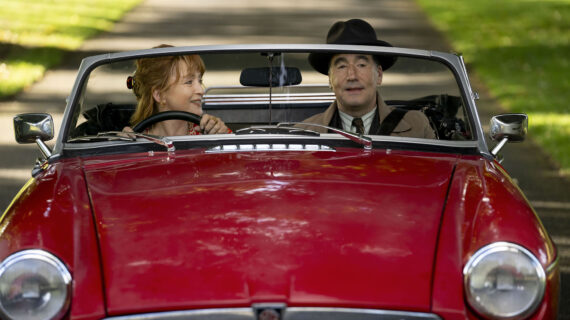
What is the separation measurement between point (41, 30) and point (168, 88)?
1680 cm

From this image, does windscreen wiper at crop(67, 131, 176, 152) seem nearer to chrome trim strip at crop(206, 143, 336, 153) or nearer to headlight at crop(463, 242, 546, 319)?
chrome trim strip at crop(206, 143, 336, 153)

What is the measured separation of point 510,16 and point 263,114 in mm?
20952

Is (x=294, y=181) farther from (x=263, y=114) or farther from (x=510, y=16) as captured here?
(x=510, y=16)

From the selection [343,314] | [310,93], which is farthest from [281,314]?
[310,93]

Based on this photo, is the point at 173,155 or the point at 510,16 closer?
the point at 173,155

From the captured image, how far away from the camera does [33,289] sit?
3287mm

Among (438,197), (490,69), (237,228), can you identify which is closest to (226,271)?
(237,228)

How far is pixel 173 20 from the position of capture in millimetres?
23344

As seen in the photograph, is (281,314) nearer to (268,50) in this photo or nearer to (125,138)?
(125,138)

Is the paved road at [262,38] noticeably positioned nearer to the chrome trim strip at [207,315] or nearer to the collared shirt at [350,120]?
the collared shirt at [350,120]

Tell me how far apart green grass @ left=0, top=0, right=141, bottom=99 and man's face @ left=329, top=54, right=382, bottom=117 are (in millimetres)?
9557

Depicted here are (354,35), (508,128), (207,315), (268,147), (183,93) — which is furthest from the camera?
(354,35)

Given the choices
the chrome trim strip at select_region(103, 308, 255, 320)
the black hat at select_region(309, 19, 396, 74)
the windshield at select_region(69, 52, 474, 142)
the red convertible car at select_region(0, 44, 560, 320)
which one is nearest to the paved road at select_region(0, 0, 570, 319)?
→ the windshield at select_region(69, 52, 474, 142)

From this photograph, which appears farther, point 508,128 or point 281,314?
point 508,128
